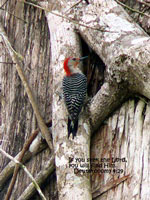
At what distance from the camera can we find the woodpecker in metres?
3.94

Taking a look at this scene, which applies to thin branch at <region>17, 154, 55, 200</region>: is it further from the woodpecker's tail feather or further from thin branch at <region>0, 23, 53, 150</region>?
the woodpecker's tail feather

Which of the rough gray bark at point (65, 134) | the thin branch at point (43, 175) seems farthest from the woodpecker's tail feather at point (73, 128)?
the thin branch at point (43, 175)

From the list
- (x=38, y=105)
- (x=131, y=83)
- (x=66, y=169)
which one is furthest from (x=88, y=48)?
(x=66, y=169)

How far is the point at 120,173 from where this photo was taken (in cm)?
343

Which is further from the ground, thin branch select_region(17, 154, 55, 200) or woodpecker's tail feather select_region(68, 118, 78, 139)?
woodpecker's tail feather select_region(68, 118, 78, 139)

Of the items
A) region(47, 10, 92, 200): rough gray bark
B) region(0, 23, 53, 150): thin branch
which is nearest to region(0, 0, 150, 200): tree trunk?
region(47, 10, 92, 200): rough gray bark

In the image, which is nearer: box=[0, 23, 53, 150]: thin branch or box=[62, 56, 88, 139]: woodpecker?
box=[62, 56, 88, 139]: woodpecker

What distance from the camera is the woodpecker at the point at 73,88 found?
3.94 m

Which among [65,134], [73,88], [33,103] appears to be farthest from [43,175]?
[73,88]

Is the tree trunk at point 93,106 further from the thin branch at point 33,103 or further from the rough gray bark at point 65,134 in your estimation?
the thin branch at point 33,103

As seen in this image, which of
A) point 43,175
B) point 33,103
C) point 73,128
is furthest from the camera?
point 33,103

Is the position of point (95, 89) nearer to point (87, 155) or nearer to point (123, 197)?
point (87, 155)

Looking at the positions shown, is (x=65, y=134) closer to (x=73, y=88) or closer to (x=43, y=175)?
(x=43, y=175)

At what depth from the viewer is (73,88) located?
4355 millimetres
